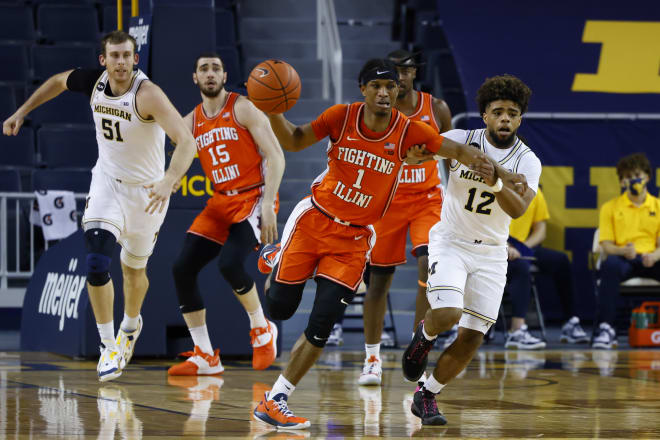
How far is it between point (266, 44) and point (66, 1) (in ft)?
9.29

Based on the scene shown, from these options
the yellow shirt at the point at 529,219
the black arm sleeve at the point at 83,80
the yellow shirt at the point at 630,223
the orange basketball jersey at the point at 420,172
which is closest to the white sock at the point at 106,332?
the black arm sleeve at the point at 83,80

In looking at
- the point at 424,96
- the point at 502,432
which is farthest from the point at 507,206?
the point at 424,96

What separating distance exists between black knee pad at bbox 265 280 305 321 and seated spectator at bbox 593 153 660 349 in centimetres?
570

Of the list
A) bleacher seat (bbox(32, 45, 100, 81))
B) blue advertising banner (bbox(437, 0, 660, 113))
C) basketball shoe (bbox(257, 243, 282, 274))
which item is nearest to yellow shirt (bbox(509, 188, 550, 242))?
blue advertising banner (bbox(437, 0, 660, 113))

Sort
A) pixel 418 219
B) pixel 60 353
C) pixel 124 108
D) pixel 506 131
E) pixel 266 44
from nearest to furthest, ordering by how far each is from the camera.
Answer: pixel 506 131 → pixel 124 108 → pixel 418 219 → pixel 60 353 → pixel 266 44

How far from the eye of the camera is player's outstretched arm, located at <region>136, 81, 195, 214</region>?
6246 millimetres

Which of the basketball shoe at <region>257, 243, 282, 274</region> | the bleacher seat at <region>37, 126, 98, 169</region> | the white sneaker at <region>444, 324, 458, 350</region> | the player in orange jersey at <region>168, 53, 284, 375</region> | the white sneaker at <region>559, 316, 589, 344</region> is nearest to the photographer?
the basketball shoe at <region>257, 243, 282, 274</region>

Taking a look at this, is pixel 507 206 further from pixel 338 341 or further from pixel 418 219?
pixel 338 341

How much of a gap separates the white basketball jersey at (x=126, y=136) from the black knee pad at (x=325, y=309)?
210 cm

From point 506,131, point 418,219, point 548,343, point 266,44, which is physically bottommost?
point 548,343

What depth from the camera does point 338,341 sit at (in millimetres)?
10492

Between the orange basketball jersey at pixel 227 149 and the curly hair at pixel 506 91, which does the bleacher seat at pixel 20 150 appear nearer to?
the orange basketball jersey at pixel 227 149

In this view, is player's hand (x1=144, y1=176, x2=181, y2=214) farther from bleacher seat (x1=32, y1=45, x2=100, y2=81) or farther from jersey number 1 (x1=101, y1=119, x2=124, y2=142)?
bleacher seat (x1=32, y1=45, x2=100, y2=81)

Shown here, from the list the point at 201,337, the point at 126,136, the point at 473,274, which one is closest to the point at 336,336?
the point at 201,337
